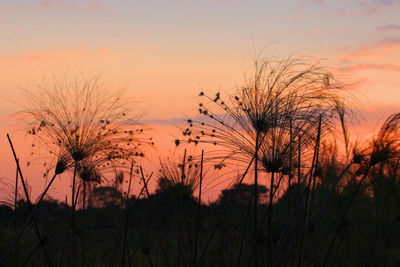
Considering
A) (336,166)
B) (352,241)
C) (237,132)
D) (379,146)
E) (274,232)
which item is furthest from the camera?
(352,241)

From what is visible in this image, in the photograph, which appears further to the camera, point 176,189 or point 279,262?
point 176,189

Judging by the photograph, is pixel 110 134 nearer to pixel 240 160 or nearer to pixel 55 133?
pixel 55 133

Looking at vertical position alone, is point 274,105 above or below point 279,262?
above

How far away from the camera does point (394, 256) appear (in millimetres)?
8555

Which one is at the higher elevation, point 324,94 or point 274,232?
point 324,94

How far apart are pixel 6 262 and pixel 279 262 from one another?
3385mm

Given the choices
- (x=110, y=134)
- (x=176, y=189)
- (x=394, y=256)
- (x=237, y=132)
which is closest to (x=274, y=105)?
(x=237, y=132)

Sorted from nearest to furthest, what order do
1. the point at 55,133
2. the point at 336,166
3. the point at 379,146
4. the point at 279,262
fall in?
the point at 279,262, the point at 379,146, the point at 55,133, the point at 336,166

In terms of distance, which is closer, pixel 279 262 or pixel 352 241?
pixel 279 262

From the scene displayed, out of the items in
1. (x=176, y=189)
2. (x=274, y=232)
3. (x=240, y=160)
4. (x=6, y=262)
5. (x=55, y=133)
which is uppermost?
(x=55, y=133)

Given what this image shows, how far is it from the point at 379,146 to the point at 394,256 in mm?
5371

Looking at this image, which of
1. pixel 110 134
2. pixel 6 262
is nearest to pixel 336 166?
pixel 110 134

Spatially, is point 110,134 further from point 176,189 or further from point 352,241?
point 352,241

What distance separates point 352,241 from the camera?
34.0 ft
